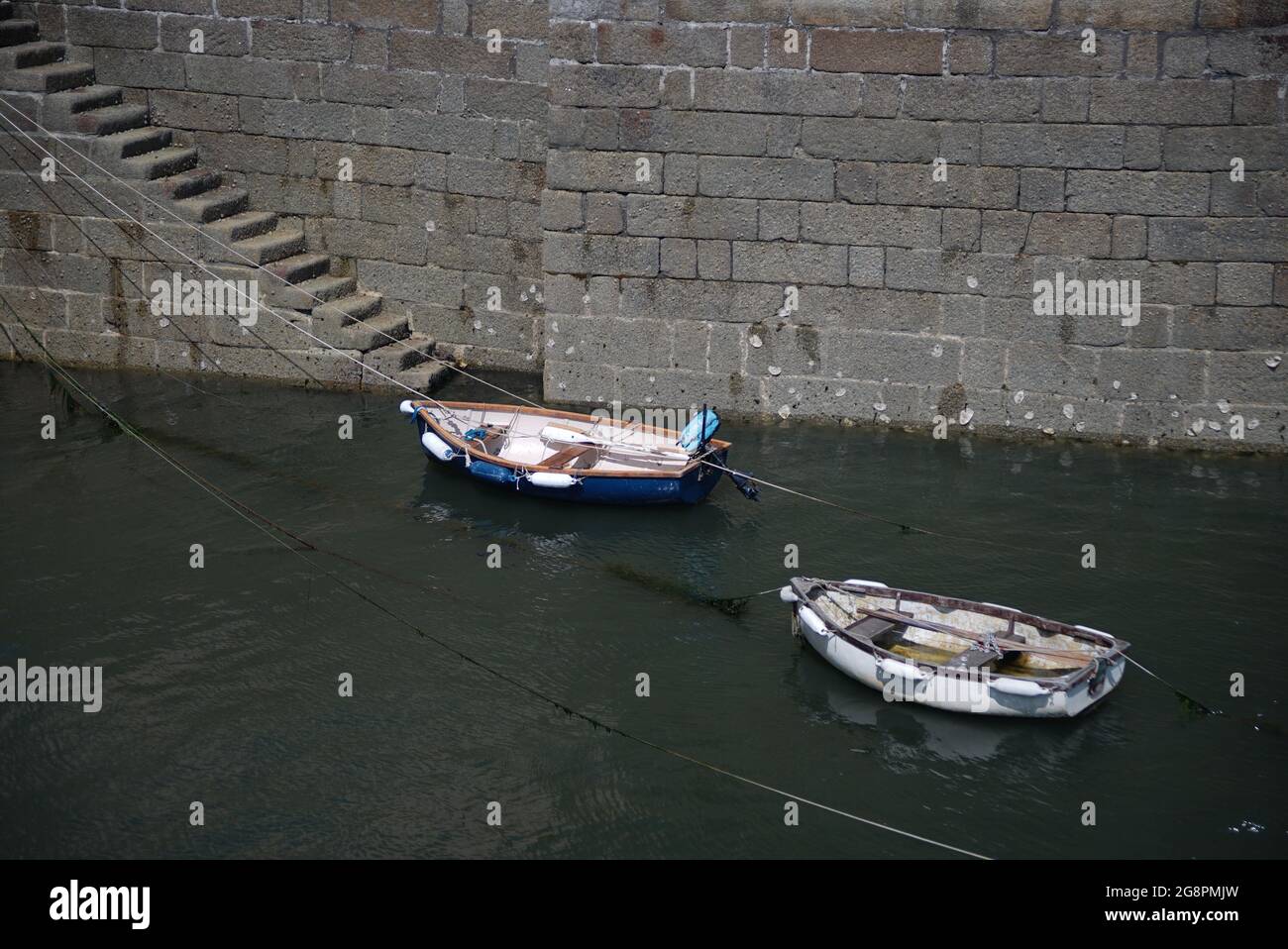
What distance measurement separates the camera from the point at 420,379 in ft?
45.4

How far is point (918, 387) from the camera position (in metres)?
12.8

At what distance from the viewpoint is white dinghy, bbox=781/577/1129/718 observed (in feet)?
29.0

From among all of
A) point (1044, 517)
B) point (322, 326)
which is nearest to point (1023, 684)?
point (1044, 517)

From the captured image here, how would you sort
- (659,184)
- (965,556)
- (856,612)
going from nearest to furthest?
(856,612), (965,556), (659,184)

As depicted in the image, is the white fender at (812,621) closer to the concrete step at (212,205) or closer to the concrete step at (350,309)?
the concrete step at (350,309)

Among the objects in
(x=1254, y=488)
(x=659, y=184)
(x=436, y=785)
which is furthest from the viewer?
(x=659, y=184)

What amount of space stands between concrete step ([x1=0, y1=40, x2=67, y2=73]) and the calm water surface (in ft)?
10.7

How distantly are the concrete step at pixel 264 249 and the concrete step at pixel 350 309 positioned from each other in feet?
2.27

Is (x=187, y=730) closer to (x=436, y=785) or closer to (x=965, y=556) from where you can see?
(x=436, y=785)

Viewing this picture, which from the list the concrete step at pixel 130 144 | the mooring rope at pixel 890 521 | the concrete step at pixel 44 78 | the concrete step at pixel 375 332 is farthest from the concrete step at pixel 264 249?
the mooring rope at pixel 890 521

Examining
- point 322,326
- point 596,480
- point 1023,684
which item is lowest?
point 1023,684

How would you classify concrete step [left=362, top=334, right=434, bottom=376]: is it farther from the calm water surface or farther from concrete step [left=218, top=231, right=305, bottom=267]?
concrete step [left=218, top=231, right=305, bottom=267]

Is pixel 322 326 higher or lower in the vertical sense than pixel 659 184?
lower
